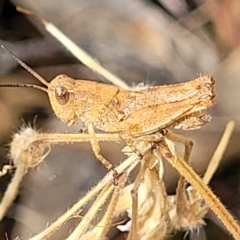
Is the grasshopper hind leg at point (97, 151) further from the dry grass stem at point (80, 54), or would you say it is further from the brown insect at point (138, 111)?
the dry grass stem at point (80, 54)

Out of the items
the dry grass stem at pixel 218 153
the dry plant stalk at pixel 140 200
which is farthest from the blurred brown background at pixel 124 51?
the dry plant stalk at pixel 140 200

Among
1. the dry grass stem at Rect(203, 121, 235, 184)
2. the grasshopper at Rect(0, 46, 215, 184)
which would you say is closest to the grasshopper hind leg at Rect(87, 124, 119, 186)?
the grasshopper at Rect(0, 46, 215, 184)

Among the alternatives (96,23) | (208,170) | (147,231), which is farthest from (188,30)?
(147,231)

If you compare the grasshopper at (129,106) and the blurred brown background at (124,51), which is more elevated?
the blurred brown background at (124,51)

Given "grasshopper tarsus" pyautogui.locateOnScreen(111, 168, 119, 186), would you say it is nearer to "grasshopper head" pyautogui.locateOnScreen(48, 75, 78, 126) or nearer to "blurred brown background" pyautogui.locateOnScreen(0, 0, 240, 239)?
"grasshopper head" pyautogui.locateOnScreen(48, 75, 78, 126)

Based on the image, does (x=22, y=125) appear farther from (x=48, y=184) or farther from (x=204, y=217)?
(x=204, y=217)

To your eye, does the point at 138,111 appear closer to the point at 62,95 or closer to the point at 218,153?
the point at 62,95

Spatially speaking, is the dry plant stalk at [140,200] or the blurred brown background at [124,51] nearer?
the dry plant stalk at [140,200]

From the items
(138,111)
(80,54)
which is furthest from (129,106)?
(80,54)
